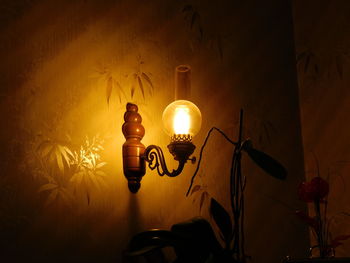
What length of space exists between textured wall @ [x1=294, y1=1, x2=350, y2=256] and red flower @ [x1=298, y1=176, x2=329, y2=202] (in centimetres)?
43

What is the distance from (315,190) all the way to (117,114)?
0.74 meters

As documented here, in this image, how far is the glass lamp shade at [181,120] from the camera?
1.25 meters

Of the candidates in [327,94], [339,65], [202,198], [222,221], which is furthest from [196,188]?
[339,65]

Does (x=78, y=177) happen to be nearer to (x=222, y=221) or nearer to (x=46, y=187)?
(x=46, y=187)

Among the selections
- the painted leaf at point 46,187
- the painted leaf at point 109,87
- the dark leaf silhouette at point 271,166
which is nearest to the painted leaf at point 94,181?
the painted leaf at point 46,187

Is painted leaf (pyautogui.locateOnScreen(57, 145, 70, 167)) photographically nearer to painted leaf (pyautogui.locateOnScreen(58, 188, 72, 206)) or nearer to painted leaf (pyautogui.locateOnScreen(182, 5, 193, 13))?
painted leaf (pyautogui.locateOnScreen(58, 188, 72, 206))

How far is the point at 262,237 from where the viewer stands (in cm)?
164

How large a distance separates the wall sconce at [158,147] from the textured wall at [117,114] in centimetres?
5

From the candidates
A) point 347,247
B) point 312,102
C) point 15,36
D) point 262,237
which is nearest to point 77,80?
point 15,36

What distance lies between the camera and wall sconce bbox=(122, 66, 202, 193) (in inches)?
49.3

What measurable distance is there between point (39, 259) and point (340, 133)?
1400 mm

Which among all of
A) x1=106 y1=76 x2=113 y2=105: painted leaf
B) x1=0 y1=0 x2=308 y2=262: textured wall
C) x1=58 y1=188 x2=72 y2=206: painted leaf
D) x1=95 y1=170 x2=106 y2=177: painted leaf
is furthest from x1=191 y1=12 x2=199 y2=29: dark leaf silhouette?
x1=58 y1=188 x2=72 y2=206: painted leaf

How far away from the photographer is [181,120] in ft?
4.11

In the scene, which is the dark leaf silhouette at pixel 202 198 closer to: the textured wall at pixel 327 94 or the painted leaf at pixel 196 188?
the painted leaf at pixel 196 188
